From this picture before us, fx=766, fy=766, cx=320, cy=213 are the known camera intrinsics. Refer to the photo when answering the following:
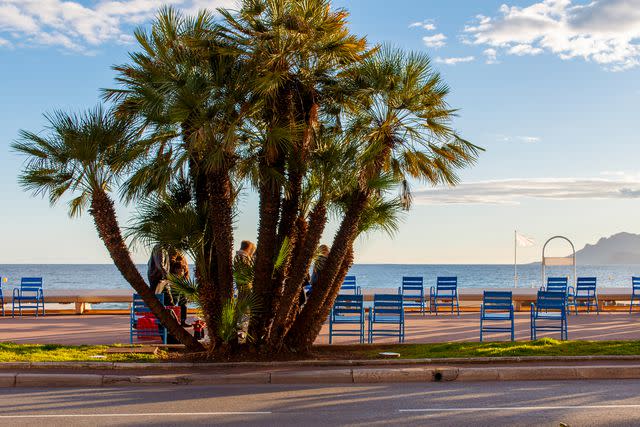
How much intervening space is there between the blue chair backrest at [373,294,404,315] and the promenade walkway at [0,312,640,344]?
1247 mm

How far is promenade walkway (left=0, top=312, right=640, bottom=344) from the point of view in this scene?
53.4 feet

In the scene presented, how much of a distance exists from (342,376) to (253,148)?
160 inches

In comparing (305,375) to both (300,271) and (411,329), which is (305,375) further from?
(411,329)

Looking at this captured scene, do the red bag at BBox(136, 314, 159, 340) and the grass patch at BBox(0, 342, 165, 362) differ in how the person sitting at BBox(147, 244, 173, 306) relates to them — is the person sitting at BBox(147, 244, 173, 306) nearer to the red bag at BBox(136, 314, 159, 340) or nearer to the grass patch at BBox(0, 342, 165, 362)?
the red bag at BBox(136, 314, 159, 340)

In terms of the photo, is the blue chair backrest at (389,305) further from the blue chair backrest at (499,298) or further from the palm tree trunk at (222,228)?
the palm tree trunk at (222,228)

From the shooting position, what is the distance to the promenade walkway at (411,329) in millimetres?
16281

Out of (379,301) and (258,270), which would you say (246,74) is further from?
(379,301)

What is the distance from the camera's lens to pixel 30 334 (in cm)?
1725

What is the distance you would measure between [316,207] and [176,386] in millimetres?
3858

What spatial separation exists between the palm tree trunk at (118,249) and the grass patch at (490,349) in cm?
275

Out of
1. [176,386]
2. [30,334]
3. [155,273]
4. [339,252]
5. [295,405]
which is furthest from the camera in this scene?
[30,334]

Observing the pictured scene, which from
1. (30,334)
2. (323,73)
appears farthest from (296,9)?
(30,334)

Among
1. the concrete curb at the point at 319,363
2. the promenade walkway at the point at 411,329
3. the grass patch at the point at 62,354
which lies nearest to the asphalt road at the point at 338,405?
the concrete curb at the point at 319,363

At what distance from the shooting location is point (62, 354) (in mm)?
12992
